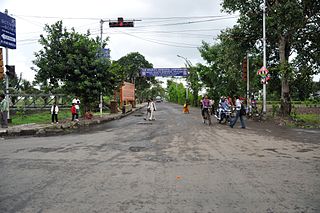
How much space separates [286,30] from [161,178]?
16.0 m

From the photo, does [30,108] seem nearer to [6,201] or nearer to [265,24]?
[265,24]

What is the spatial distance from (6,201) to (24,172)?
176 cm

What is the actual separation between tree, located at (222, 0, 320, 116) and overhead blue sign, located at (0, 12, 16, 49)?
515 inches

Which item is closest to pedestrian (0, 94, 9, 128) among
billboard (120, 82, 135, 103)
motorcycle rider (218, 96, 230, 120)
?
motorcycle rider (218, 96, 230, 120)

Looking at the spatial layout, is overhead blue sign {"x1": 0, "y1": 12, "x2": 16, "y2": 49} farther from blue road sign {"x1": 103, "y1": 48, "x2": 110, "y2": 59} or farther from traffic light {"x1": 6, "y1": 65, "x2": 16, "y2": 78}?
blue road sign {"x1": 103, "y1": 48, "x2": 110, "y2": 59}

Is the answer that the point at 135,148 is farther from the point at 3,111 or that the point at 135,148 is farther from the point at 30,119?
the point at 30,119

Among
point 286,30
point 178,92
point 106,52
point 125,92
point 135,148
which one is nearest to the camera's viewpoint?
point 135,148

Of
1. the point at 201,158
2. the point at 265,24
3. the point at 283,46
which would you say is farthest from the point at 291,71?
the point at 201,158

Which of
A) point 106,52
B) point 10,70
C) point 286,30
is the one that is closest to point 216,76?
point 286,30

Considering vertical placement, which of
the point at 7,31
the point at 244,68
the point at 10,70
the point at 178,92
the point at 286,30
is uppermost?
the point at 286,30

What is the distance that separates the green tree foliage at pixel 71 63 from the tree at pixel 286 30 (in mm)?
9451

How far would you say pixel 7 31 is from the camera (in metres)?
15.5

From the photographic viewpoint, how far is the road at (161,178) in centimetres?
407

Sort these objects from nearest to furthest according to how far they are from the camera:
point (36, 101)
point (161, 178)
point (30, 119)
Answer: point (161, 178) → point (30, 119) → point (36, 101)
